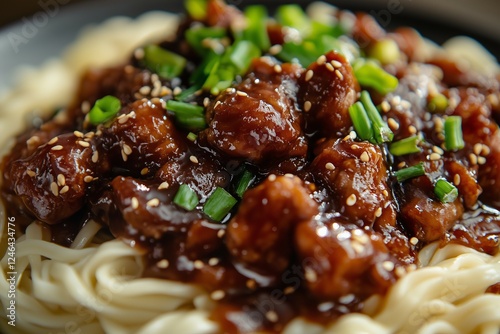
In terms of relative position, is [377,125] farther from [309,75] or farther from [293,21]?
[293,21]

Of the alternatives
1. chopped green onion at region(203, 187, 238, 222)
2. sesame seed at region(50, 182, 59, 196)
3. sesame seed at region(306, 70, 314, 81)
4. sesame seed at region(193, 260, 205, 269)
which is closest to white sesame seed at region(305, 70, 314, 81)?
sesame seed at region(306, 70, 314, 81)

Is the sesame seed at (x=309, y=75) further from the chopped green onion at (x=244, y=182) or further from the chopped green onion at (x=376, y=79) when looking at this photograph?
the chopped green onion at (x=244, y=182)

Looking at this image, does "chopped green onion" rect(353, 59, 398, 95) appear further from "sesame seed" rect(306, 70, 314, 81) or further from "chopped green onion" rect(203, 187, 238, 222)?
"chopped green onion" rect(203, 187, 238, 222)

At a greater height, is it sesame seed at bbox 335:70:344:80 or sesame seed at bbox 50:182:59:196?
sesame seed at bbox 335:70:344:80

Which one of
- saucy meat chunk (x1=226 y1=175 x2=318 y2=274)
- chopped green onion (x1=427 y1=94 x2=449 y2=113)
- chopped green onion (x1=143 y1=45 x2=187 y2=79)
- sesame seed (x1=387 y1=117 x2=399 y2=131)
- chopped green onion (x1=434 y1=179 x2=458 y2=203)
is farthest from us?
chopped green onion (x1=143 y1=45 x2=187 y2=79)

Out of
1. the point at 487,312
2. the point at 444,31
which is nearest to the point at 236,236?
the point at 487,312

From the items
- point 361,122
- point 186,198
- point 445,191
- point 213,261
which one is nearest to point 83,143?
point 186,198

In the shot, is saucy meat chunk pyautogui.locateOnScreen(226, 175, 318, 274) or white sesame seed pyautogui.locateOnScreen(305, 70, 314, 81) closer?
saucy meat chunk pyautogui.locateOnScreen(226, 175, 318, 274)
